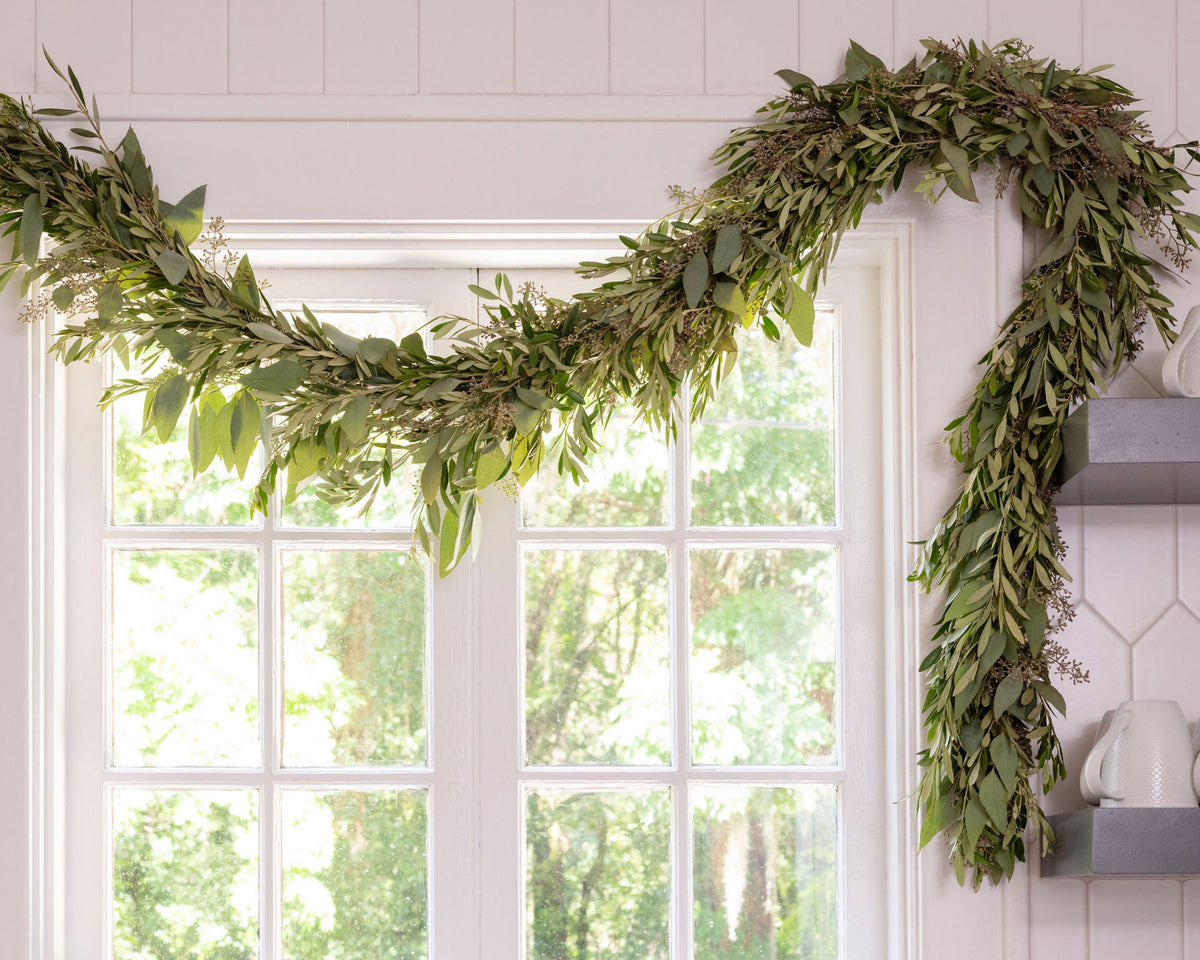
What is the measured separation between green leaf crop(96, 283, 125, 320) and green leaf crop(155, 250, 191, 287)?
0.07m

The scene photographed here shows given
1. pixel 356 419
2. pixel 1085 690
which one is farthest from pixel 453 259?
pixel 1085 690

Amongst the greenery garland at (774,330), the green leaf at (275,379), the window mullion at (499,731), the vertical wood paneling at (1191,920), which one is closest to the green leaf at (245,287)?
the greenery garland at (774,330)

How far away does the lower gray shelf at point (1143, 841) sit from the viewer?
4.20 ft

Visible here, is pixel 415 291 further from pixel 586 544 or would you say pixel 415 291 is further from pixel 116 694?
pixel 116 694

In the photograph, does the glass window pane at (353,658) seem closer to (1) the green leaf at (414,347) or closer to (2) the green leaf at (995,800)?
(1) the green leaf at (414,347)


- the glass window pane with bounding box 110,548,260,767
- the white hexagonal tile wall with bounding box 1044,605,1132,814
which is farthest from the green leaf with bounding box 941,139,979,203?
the glass window pane with bounding box 110,548,260,767

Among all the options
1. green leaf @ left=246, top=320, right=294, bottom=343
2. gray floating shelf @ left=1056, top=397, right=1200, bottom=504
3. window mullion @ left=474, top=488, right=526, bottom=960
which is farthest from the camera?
window mullion @ left=474, top=488, right=526, bottom=960

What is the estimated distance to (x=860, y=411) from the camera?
5.41 feet

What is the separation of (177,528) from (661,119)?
35.2 inches

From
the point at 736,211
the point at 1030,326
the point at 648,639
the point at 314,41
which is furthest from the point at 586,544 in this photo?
the point at 314,41

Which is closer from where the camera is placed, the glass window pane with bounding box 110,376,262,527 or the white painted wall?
the white painted wall

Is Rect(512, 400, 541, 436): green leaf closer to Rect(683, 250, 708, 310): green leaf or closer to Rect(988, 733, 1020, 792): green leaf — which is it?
Rect(683, 250, 708, 310): green leaf

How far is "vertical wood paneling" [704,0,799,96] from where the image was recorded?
1.52 m

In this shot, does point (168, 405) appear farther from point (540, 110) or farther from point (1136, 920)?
point (1136, 920)
